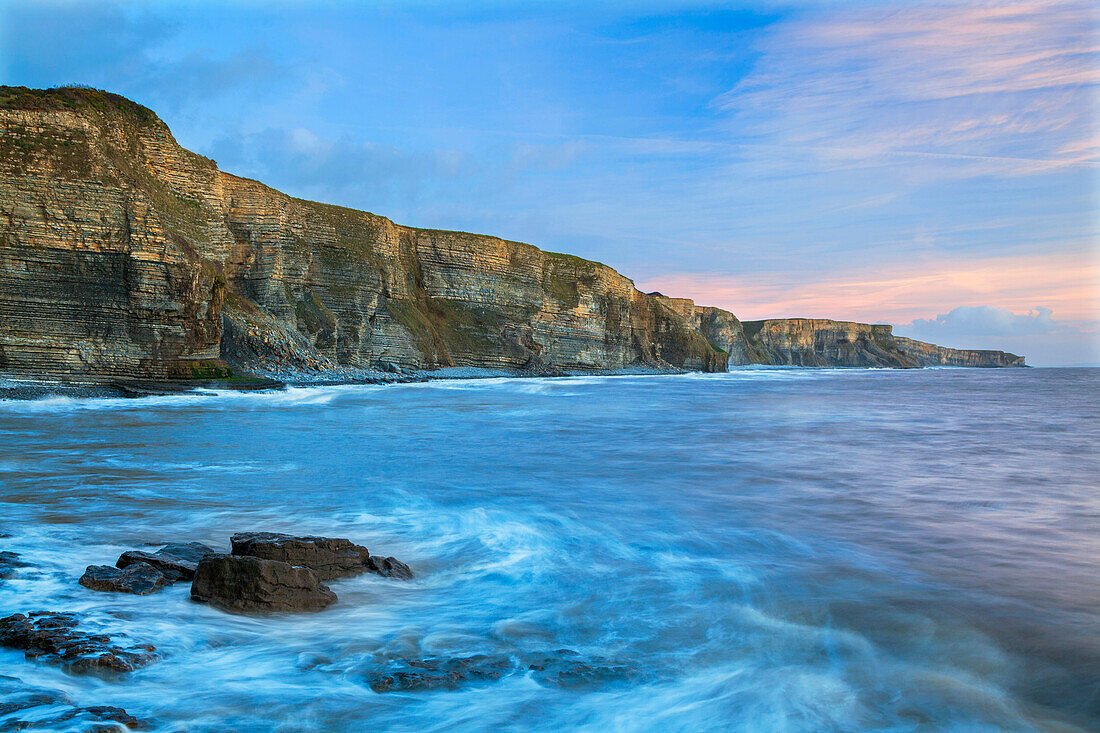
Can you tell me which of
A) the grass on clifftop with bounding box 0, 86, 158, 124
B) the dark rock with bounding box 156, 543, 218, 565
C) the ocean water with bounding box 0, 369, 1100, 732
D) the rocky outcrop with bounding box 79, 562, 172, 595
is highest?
the grass on clifftop with bounding box 0, 86, 158, 124

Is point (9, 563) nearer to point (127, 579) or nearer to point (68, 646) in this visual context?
point (127, 579)

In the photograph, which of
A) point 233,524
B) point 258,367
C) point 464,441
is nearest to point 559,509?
point 233,524

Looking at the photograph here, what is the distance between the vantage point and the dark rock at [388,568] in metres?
4.79

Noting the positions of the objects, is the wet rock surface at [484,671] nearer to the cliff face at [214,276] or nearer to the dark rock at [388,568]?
the dark rock at [388,568]

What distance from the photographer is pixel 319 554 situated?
4.61 metres

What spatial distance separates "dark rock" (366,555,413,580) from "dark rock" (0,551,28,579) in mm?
2233

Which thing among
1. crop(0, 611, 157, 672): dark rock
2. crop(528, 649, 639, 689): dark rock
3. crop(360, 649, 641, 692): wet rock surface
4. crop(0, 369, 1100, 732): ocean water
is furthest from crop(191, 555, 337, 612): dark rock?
crop(528, 649, 639, 689): dark rock

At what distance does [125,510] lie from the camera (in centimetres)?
630

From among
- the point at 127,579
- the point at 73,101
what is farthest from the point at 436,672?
the point at 73,101

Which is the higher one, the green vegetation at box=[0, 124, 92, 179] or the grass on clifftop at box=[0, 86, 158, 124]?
the grass on clifftop at box=[0, 86, 158, 124]

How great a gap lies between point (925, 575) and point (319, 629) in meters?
4.44

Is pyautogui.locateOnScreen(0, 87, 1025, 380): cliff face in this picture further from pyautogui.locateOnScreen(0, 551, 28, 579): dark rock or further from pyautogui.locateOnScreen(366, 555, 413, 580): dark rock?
pyautogui.locateOnScreen(366, 555, 413, 580): dark rock

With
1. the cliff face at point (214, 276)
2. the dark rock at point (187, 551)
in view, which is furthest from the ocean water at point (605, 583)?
the cliff face at point (214, 276)

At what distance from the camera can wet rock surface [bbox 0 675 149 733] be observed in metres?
2.52
